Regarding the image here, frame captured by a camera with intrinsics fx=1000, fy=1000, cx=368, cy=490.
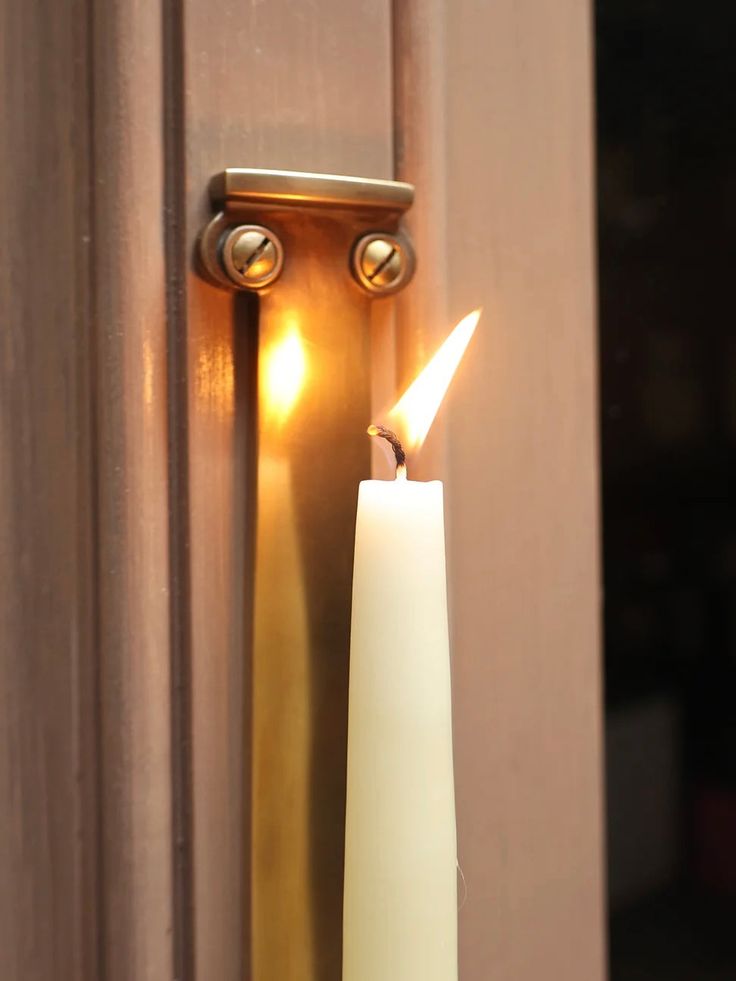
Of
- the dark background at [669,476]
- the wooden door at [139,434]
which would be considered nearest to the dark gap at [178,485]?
the wooden door at [139,434]

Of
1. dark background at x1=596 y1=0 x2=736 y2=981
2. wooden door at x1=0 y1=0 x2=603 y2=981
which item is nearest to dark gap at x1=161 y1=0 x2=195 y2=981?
wooden door at x1=0 y1=0 x2=603 y2=981

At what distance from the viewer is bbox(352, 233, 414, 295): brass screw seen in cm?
30

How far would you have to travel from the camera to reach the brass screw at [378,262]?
0.98 ft

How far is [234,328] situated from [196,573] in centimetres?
7

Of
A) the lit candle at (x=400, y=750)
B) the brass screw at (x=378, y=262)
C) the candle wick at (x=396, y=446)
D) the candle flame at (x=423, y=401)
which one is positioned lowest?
the lit candle at (x=400, y=750)

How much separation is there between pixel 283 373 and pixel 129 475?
5 cm

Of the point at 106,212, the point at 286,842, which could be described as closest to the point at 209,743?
the point at 286,842

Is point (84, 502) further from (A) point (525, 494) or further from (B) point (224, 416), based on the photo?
(A) point (525, 494)

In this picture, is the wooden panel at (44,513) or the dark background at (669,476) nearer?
the wooden panel at (44,513)

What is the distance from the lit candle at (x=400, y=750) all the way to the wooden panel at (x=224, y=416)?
49 millimetres

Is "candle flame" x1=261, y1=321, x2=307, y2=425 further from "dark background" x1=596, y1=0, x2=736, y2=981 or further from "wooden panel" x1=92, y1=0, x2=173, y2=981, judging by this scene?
"dark background" x1=596, y1=0, x2=736, y2=981

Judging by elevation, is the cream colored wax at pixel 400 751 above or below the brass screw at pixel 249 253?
below

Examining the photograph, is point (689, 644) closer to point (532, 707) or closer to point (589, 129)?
point (532, 707)

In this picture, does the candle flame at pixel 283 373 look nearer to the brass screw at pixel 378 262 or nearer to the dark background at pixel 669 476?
the brass screw at pixel 378 262
